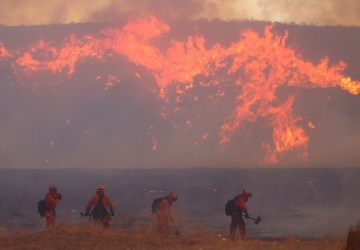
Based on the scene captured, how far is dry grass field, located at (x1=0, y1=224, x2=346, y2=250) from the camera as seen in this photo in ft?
53.1

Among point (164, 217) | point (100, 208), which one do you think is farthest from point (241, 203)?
point (100, 208)

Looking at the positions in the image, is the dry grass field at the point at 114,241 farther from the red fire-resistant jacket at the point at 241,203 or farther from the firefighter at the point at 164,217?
the red fire-resistant jacket at the point at 241,203

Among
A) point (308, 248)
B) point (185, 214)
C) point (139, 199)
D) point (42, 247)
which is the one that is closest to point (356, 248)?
point (308, 248)

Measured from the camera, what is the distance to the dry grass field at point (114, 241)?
16172 mm

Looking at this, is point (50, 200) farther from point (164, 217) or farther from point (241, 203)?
point (241, 203)

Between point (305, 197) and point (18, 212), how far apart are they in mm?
35830

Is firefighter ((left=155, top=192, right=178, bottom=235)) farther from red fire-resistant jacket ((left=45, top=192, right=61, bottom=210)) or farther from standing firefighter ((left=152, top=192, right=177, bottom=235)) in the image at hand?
red fire-resistant jacket ((left=45, top=192, right=61, bottom=210))

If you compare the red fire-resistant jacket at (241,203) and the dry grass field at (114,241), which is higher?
the red fire-resistant jacket at (241,203)

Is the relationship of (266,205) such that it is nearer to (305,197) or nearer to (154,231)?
(305,197)

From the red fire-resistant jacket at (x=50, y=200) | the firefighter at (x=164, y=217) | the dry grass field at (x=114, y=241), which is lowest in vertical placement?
the dry grass field at (x=114, y=241)

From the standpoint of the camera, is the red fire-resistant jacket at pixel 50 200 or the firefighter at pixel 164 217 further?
the red fire-resistant jacket at pixel 50 200

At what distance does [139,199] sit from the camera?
74125 millimetres

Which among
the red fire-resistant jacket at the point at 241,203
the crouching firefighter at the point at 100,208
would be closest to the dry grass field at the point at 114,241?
the crouching firefighter at the point at 100,208

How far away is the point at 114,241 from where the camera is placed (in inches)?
656
